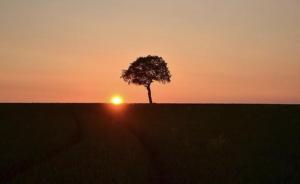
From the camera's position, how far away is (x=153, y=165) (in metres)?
17.2

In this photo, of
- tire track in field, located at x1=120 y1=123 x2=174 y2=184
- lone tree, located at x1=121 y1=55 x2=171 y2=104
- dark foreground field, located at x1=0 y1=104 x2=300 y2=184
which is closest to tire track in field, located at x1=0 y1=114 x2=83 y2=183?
dark foreground field, located at x1=0 y1=104 x2=300 y2=184

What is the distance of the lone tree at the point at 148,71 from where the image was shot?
9019 cm

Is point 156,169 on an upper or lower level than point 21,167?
lower

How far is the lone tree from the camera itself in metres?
90.2

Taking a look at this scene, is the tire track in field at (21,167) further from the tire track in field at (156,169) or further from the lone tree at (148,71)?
the lone tree at (148,71)

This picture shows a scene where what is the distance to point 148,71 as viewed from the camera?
295 feet

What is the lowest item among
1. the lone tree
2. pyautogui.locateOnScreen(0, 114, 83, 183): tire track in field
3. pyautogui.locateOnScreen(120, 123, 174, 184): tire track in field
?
pyautogui.locateOnScreen(120, 123, 174, 184): tire track in field

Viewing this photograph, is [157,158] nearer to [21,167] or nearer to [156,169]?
[156,169]

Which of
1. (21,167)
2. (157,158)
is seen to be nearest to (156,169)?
(157,158)

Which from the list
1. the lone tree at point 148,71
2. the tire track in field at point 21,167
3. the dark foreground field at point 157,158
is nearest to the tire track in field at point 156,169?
the dark foreground field at point 157,158

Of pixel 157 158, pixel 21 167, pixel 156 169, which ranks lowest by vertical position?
pixel 156 169

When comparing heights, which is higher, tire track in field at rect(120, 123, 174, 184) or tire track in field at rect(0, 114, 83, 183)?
tire track in field at rect(0, 114, 83, 183)

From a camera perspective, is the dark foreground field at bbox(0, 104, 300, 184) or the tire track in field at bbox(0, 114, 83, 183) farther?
the tire track in field at bbox(0, 114, 83, 183)

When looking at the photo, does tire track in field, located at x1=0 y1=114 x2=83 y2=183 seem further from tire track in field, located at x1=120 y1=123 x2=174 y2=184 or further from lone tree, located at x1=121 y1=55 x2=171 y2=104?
lone tree, located at x1=121 y1=55 x2=171 y2=104
